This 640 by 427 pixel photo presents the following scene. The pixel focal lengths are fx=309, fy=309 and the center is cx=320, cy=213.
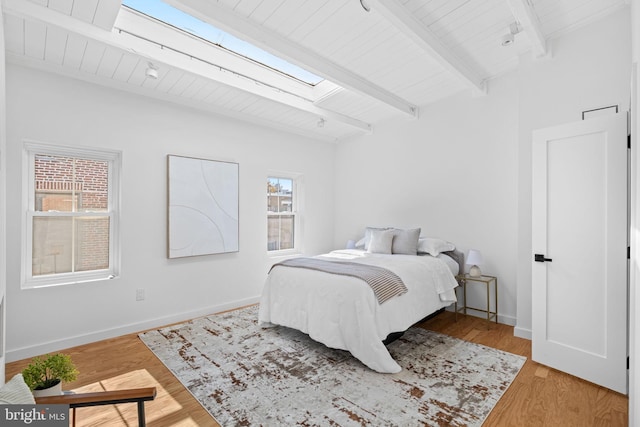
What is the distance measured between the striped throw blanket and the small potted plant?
6.40 feet

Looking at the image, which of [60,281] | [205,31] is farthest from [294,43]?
[60,281]

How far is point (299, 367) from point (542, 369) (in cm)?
199

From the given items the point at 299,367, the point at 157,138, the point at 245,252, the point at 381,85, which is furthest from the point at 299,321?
the point at 381,85

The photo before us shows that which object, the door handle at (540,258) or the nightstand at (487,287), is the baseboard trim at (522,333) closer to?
the nightstand at (487,287)

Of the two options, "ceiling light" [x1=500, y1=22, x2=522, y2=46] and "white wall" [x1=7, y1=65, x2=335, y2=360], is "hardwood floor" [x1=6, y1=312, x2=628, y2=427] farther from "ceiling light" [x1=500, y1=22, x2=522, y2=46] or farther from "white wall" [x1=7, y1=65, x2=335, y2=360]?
"ceiling light" [x1=500, y1=22, x2=522, y2=46]

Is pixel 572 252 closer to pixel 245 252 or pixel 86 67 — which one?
pixel 245 252

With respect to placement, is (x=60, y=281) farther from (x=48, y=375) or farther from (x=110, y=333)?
(x=48, y=375)

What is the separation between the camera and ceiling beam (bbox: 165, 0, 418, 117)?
7.17 ft

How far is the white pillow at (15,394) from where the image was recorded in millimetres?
1015

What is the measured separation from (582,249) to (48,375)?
3.50 metres

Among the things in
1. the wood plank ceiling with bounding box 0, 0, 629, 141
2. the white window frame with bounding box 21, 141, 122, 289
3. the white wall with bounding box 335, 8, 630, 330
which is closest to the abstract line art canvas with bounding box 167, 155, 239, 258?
the white window frame with bounding box 21, 141, 122, 289

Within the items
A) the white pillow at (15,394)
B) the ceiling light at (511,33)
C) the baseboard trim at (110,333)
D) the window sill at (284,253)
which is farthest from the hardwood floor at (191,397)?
the ceiling light at (511,33)

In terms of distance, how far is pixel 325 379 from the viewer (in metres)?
2.38

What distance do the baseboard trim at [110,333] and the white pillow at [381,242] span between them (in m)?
1.94
